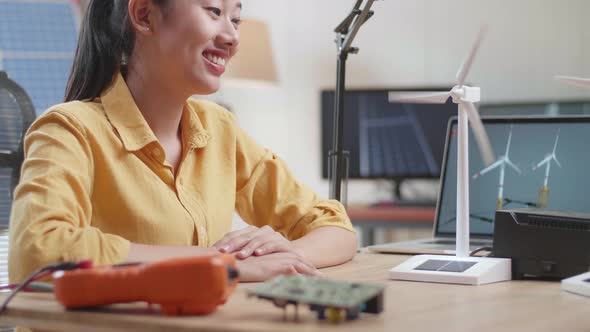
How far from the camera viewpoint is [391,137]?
396cm

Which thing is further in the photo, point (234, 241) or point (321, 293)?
point (234, 241)

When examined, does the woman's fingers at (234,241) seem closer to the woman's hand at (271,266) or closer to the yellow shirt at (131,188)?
the woman's hand at (271,266)

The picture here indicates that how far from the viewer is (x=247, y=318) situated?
3.00 ft

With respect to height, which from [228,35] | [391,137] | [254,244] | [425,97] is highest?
[228,35]

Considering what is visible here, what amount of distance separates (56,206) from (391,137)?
287cm

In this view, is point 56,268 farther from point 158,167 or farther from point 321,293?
point 158,167

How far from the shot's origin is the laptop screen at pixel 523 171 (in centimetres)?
168

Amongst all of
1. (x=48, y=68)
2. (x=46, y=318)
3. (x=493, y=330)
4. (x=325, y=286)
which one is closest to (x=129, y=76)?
(x=46, y=318)

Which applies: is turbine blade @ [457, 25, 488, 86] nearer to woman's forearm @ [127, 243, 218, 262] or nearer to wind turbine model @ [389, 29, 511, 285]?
wind turbine model @ [389, 29, 511, 285]

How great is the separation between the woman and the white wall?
2487mm

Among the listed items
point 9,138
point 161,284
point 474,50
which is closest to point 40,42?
point 9,138

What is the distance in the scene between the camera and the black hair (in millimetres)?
1575

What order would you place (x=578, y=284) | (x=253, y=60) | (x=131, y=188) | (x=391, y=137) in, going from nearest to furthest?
(x=578, y=284), (x=131, y=188), (x=391, y=137), (x=253, y=60)

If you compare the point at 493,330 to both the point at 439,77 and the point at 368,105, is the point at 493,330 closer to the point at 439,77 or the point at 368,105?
the point at 368,105
